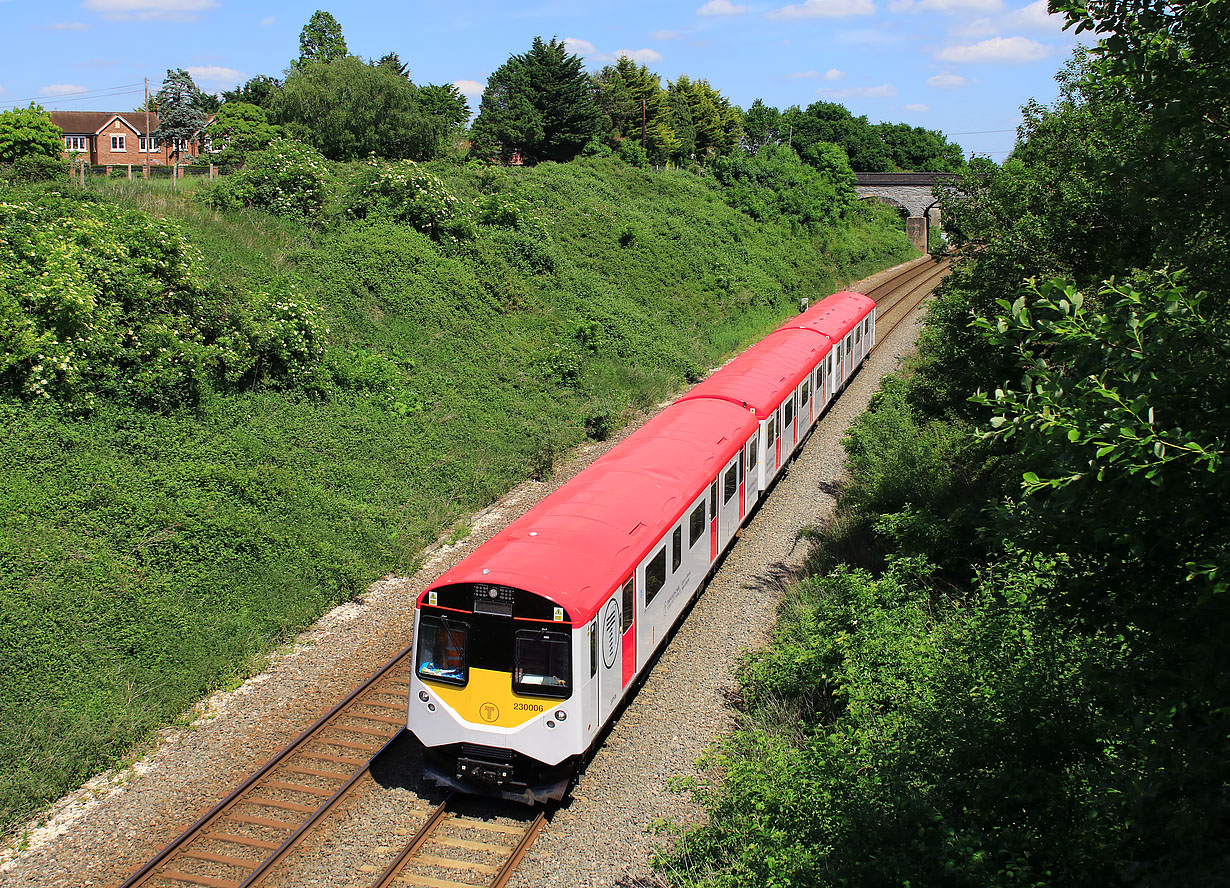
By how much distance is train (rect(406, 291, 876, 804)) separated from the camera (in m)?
9.36

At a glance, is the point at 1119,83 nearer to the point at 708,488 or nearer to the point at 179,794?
the point at 708,488

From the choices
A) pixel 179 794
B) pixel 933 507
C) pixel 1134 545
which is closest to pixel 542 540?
pixel 179 794

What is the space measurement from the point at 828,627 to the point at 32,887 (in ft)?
31.1

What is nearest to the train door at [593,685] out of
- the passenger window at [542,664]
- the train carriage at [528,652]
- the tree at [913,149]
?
the train carriage at [528,652]

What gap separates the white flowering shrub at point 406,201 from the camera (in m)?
28.0

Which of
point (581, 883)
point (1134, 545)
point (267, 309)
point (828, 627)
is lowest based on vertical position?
point (581, 883)

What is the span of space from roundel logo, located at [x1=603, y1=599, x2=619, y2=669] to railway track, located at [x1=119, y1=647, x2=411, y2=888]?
312 cm

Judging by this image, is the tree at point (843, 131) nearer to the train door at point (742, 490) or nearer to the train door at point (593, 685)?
the train door at point (742, 490)

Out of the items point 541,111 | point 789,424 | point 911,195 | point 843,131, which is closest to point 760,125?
point 843,131

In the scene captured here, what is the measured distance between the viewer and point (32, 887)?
339 inches

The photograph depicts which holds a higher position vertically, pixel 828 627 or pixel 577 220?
pixel 577 220

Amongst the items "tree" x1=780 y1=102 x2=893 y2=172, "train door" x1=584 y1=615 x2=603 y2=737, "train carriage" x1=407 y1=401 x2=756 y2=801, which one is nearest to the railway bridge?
"tree" x1=780 y1=102 x2=893 y2=172

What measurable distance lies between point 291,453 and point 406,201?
13.3 m

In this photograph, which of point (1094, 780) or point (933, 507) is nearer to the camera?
point (1094, 780)
